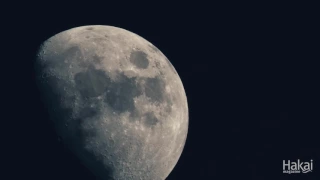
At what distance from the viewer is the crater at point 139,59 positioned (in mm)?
6409

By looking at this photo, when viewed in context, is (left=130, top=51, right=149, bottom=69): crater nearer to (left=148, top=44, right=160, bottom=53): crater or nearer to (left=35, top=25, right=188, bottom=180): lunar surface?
(left=35, top=25, right=188, bottom=180): lunar surface

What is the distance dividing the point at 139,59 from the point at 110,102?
115 centimetres

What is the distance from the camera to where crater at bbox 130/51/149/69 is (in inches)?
252

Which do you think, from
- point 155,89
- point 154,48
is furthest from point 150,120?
point 154,48

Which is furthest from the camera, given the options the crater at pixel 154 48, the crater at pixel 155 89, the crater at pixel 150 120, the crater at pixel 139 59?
the crater at pixel 154 48

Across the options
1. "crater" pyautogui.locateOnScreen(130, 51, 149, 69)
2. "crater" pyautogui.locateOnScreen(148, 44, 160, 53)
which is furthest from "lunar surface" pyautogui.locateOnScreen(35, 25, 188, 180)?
"crater" pyautogui.locateOnScreen(148, 44, 160, 53)

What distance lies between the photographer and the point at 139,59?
650 cm

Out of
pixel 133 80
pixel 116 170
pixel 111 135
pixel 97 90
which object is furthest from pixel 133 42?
pixel 116 170

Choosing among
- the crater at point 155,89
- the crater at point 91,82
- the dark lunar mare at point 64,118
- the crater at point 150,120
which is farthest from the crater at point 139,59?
the dark lunar mare at point 64,118

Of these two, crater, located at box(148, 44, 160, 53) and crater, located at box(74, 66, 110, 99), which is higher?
crater, located at box(148, 44, 160, 53)

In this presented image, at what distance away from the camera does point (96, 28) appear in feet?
22.6

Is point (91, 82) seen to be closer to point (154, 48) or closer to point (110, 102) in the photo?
point (110, 102)

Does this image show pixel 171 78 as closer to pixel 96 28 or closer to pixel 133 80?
pixel 133 80

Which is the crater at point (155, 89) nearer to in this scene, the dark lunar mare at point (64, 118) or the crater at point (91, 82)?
the crater at point (91, 82)
